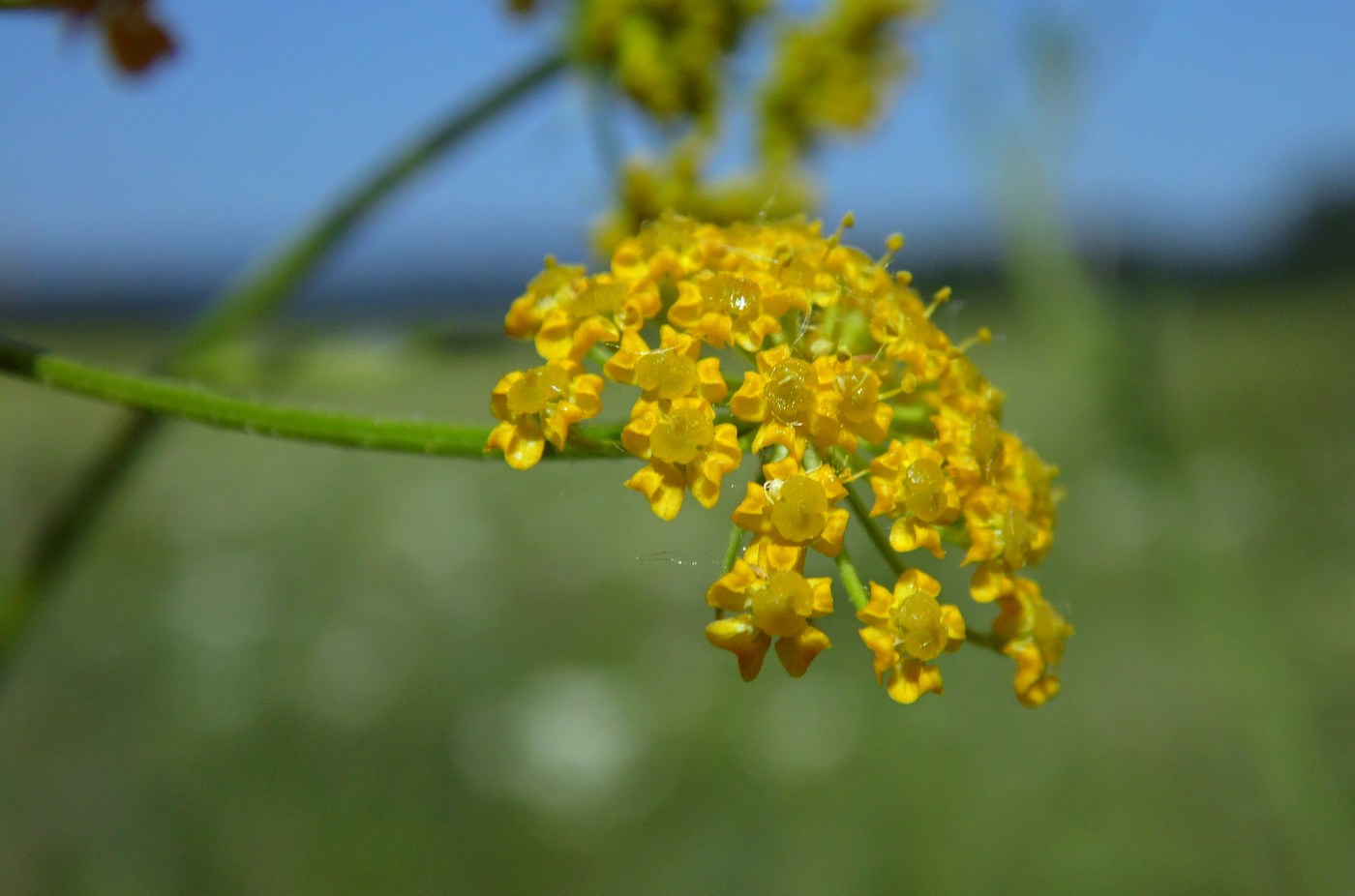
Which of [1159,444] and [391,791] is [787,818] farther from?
[1159,444]

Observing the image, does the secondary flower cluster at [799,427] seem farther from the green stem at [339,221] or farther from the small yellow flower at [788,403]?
the green stem at [339,221]

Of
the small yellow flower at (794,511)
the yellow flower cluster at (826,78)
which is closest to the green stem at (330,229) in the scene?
the yellow flower cluster at (826,78)

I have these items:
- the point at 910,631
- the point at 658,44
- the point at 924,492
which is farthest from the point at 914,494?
the point at 658,44

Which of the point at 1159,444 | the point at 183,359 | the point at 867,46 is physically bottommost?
the point at 183,359

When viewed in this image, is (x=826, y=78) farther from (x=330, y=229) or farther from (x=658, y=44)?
(x=330, y=229)

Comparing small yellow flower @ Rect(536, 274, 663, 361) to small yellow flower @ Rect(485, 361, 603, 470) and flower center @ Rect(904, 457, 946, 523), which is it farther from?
flower center @ Rect(904, 457, 946, 523)

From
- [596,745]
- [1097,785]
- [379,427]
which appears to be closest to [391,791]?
[596,745]

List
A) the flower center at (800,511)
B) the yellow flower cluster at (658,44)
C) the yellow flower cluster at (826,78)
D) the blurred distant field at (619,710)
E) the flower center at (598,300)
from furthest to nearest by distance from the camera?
the blurred distant field at (619,710) → the yellow flower cluster at (826,78) → the yellow flower cluster at (658,44) → the flower center at (598,300) → the flower center at (800,511)
